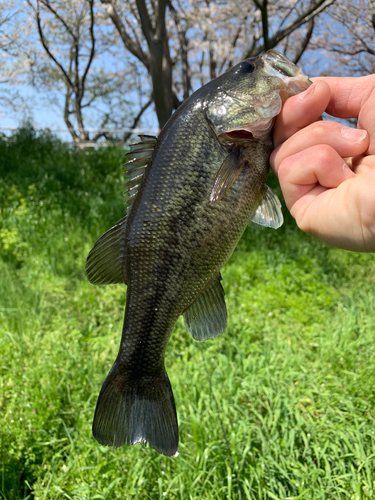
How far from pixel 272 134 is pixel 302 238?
198 inches

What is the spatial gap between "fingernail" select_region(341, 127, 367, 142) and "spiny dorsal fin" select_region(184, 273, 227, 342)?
721 mm

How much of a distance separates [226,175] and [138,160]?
375 mm

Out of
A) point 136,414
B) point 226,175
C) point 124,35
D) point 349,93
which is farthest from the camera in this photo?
point 124,35

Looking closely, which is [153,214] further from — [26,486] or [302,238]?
[302,238]

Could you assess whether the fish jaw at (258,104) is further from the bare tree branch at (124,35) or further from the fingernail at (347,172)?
the bare tree branch at (124,35)

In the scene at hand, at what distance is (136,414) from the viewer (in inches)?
57.3

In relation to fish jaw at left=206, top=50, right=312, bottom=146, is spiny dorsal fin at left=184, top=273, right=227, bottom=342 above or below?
below

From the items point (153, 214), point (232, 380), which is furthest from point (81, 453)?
point (153, 214)

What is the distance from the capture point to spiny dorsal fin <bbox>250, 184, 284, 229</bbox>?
150cm

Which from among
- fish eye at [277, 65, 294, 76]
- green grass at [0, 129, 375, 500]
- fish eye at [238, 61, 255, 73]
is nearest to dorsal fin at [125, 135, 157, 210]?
fish eye at [238, 61, 255, 73]

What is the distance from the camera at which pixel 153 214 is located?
1.41 meters

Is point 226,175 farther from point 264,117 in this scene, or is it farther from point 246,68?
point 246,68

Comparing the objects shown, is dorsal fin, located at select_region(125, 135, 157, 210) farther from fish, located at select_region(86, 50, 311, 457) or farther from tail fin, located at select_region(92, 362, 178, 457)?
tail fin, located at select_region(92, 362, 178, 457)

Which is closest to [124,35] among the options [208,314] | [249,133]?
[249,133]
